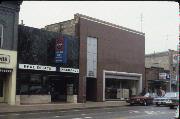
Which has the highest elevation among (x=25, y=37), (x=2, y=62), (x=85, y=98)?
(x=25, y=37)

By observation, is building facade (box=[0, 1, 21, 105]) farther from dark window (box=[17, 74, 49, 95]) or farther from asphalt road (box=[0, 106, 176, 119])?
asphalt road (box=[0, 106, 176, 119])

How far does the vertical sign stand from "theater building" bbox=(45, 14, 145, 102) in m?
4.16

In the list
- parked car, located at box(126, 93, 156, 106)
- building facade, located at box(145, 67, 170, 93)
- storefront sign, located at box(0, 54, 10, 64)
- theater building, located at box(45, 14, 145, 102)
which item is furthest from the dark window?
building facade, located at box(145, 67, 170, 93)

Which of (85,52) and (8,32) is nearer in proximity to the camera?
(8,32)

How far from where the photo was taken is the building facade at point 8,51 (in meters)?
28.0

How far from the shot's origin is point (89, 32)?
123ft

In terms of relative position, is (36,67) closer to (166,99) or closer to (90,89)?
(90,89)

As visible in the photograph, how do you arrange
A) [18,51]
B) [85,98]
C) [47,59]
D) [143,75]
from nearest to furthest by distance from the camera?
[18,51]
[47,59]
[85,98]
[143,75]

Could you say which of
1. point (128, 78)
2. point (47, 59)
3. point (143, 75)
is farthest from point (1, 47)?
point (143, 75)

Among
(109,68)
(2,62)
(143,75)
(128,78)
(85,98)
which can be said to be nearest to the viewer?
(2,62)

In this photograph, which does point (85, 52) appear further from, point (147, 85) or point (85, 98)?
point (147, 85)

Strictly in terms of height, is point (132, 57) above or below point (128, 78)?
above

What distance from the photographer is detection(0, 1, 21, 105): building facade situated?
91.9 feet

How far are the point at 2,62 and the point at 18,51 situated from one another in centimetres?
224
